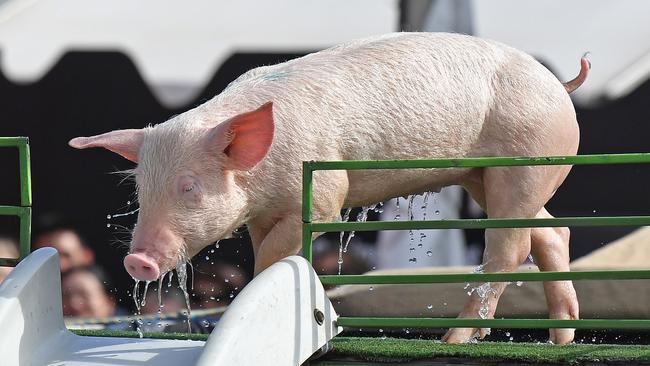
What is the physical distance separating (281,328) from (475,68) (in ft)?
4.15

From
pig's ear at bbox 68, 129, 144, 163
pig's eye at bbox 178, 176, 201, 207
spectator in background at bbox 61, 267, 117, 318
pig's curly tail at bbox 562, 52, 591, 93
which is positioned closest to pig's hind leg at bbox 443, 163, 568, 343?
pig's curly tail at bbox 562, 52, 591, 93

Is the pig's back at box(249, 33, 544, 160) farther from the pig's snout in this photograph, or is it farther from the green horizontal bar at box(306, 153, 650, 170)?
the pig's snout

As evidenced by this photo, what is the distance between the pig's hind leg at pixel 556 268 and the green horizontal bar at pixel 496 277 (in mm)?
946

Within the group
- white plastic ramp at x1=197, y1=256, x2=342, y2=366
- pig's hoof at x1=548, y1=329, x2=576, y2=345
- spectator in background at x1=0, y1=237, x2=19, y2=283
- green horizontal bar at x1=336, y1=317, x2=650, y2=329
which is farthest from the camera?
spectator in background at x1=0, y1=237, x2=19, y2=283

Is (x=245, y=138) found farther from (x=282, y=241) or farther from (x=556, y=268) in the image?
(x=556, y=268)

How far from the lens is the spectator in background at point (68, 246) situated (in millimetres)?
6230

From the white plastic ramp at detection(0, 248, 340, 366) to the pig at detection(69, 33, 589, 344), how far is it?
25 centimetres

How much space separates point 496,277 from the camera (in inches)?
110

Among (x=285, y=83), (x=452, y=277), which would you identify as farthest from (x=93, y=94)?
(x=452, y=277)

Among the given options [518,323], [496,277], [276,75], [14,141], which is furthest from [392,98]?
[14,141]

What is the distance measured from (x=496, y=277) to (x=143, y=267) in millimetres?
947

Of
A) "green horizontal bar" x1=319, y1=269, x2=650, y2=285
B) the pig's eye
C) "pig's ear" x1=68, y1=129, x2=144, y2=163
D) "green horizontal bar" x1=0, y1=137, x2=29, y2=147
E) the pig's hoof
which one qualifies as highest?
"green horizontal bar" x1=0, y1=137, x2=29, y2=147

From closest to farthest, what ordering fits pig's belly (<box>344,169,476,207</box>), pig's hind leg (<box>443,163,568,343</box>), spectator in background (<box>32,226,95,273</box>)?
pig's belly (<box>344,169,476,207</box>) < pig's hind leg (<box>443,163,568,343</box>) < spectator in background (<box>32,226,95,273</box>)

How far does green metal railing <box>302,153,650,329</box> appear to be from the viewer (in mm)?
2711
